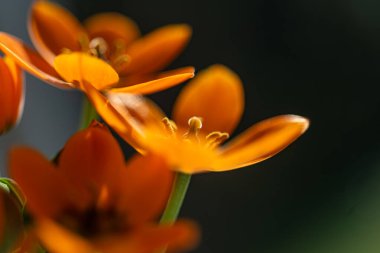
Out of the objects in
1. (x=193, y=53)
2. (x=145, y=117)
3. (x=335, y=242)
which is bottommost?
(x=335, y=242)

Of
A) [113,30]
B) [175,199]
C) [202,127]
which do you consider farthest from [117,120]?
[113,30]

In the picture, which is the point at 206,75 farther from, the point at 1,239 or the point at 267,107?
the point at 267,107

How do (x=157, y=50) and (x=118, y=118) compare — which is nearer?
(x=118, y=118)

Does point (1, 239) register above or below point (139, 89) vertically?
below

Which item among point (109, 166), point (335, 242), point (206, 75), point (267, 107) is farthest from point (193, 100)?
point (267, 107)

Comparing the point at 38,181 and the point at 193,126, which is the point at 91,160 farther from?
the point at 193,126

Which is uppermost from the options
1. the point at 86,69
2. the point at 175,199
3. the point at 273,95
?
the point at 86,69

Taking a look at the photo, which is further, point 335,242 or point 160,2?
point 160,2
